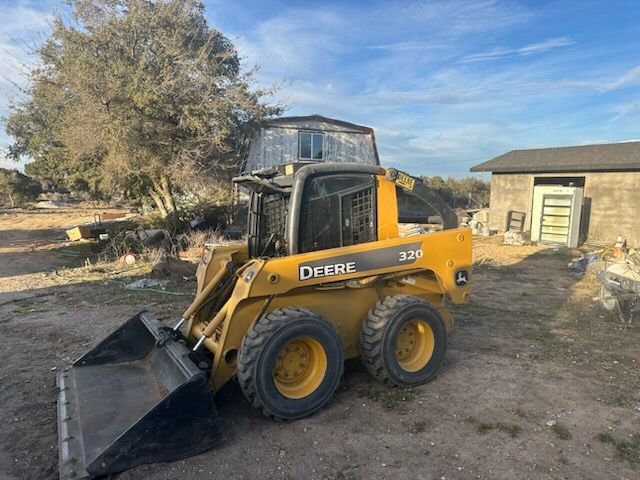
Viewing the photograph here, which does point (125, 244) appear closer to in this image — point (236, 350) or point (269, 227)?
point (269, 227)

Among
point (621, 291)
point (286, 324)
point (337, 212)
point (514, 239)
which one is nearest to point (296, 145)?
point (514, 239)

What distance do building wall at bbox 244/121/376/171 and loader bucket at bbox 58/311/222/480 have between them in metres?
15.2

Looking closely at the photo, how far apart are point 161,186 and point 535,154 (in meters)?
15.7

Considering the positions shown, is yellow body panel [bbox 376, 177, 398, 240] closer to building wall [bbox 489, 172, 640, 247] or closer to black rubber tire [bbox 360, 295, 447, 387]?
black rubber tire [bbox 360, 295, 447, 387]

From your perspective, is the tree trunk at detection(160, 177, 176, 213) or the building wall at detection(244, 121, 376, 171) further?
the building wall at detection(244, 121, 376, 171)

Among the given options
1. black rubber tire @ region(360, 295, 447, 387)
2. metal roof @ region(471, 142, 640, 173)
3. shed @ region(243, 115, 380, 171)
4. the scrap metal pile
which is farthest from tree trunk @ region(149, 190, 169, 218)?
black rubber tire @ region(360, 295, 447, 387)

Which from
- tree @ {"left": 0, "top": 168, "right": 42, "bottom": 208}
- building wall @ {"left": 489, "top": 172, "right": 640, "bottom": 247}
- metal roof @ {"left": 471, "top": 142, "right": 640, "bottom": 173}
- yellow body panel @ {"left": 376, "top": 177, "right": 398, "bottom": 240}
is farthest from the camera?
tree @ {"left": 0, "top": 168, "right": 42, "bottom": 208}

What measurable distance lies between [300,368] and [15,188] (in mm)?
41541

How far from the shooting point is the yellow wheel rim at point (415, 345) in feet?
15.8

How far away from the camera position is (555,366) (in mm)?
5391

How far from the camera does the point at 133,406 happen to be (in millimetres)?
3971

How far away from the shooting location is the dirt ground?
344 cm

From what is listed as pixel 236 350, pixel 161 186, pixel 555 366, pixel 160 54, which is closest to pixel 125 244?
pixel 161 186

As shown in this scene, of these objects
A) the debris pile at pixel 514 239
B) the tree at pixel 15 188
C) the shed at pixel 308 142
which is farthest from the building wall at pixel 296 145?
the tree at pixel 15 188
